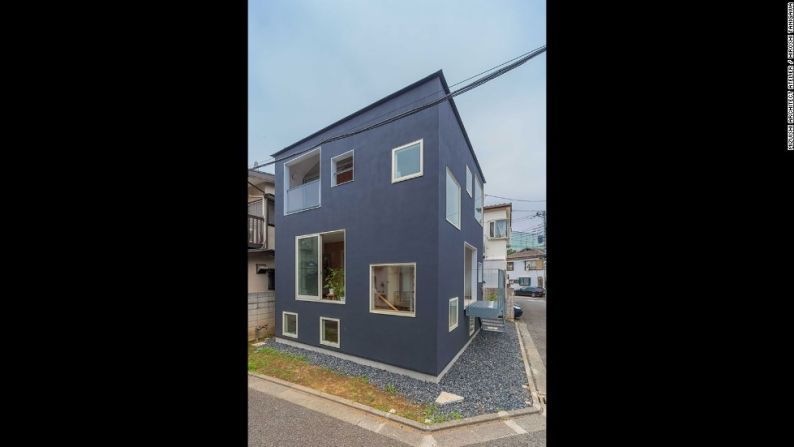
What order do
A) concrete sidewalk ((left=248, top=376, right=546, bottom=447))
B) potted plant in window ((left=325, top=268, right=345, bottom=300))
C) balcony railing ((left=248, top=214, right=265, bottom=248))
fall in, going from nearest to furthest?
concrete sidewalk ((left=248, top=376, right=546, bottom=447)) < potted plant in window ((left=325, top=268, right=345, bottom=300)) < balcony railing ((left=248, top=214, right=265, bottom=248))

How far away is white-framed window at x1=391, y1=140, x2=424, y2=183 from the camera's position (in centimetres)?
485

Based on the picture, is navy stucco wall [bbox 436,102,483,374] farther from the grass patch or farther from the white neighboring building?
the white neighboring building

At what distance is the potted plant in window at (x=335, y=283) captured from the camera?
19.2ft

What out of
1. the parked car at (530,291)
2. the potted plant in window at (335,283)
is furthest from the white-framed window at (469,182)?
the parked car at (530,291)

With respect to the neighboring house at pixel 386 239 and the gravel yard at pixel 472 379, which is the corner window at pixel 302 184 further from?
the gravel yard at pixel 472 379

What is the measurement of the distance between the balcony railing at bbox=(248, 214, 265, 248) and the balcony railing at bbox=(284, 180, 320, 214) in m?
1.33

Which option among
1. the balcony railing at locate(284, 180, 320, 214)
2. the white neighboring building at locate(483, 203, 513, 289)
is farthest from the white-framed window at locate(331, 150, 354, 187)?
the white neighboring building at locate(483, 203, 513, 289)

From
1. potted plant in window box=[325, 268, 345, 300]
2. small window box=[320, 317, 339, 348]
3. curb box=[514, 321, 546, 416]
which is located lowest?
curb box=[514, 321, 546, 416]

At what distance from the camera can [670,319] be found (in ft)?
2.40
